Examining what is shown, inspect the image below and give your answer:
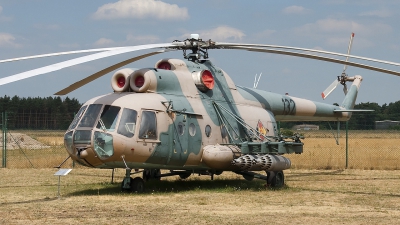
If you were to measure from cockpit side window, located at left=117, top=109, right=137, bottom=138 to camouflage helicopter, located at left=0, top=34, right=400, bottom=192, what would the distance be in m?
0.02

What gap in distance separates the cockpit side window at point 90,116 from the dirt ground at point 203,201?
1654mm

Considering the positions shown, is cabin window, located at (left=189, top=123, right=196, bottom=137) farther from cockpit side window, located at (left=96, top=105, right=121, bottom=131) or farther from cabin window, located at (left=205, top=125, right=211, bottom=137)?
cockpit side window, located at (left=96, top=105, right=121, bottom=131)

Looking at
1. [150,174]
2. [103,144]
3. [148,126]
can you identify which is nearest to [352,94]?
[150,174]

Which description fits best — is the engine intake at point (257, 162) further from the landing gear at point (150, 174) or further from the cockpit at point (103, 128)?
the landing gear at point (150, 174)

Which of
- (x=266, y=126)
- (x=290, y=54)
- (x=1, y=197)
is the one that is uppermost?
(x=290, y=54)

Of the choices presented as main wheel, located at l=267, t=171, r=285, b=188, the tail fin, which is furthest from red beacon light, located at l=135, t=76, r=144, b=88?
the tail fin

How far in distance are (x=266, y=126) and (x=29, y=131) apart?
18.5 m

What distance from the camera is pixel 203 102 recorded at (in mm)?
15922

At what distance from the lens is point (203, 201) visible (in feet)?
42.5

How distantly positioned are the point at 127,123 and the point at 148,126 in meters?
0.54

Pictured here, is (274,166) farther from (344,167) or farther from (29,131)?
(29,131)

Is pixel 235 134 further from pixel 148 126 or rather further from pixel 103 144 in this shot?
pixel 103 144

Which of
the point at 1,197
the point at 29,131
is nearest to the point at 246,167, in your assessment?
the point at 1,197

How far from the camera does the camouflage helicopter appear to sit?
13.5 meters
